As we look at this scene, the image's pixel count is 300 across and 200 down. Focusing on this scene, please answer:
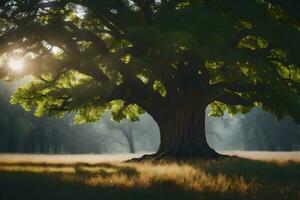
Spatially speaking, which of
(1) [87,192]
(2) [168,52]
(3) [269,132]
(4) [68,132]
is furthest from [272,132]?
(1) [87,192]

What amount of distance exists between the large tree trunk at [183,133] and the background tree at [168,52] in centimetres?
6

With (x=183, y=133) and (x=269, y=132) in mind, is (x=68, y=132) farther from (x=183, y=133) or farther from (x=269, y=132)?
(x=183, y=133)

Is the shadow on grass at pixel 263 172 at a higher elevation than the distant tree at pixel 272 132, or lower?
lower

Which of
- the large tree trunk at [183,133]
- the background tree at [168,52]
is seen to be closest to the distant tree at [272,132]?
the large tree trunk at [183,133]

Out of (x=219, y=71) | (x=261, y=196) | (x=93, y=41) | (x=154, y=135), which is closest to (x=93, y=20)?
(x=93, y=41)

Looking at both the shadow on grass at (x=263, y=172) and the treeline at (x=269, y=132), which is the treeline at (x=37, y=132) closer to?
the treeline at (x=269, y=132)

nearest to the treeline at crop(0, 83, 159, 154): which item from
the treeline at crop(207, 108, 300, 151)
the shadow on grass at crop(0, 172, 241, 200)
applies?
the treeline at crop(207, 108, 300, 151)

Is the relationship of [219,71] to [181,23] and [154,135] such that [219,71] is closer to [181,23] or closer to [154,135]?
[181,23]

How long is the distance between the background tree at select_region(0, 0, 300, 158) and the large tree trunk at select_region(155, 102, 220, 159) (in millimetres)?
56

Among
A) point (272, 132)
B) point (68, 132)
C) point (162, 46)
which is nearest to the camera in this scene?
point (162, 46)

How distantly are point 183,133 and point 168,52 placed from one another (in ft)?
27.9

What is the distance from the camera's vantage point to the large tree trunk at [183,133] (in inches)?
1170

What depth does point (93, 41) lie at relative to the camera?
27.2 meters

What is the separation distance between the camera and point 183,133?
3014 cm
